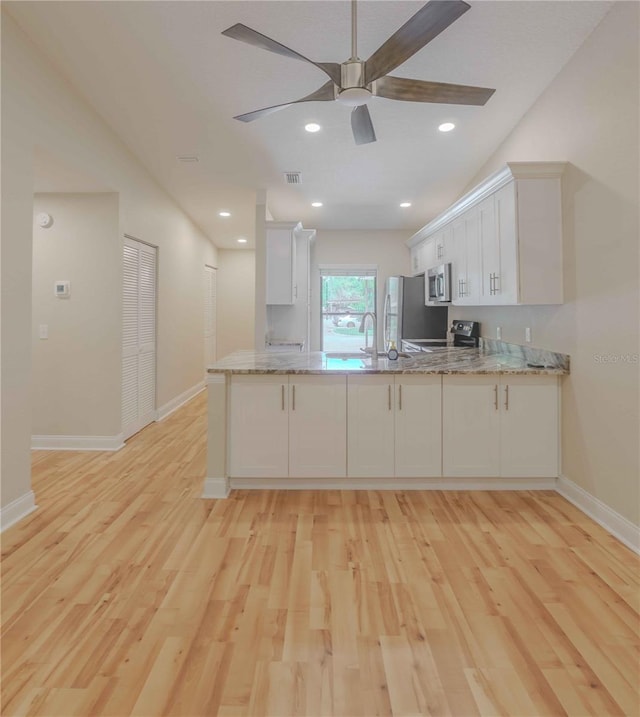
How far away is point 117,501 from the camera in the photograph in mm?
2850

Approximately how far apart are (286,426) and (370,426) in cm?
59

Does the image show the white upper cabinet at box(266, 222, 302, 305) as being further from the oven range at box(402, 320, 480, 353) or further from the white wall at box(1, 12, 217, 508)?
the oven range at box(402, 320, 480, 353)

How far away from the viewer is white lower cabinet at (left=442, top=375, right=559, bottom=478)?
2.94 meters

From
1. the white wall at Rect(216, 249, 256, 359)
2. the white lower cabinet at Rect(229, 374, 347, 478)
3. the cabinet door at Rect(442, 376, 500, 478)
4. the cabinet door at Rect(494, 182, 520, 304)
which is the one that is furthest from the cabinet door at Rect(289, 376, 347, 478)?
the white wall at Rect(216, 249, 256, 359)

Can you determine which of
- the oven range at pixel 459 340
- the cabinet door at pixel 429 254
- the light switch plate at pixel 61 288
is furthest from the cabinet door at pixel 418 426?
the light switch plate at pixel 61 288

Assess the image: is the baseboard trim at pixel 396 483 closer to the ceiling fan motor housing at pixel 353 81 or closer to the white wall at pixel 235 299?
the ceiling fan motor housing at pixel 353 81

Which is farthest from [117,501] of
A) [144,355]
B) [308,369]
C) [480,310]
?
[480,310]

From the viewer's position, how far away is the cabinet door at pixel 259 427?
2.95m

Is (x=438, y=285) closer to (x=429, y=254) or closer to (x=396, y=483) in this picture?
(x=429, y=254)

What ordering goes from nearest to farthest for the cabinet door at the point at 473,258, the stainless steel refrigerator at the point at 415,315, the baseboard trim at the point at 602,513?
the baseboard trim at the point at 602,513 → the cabinet door at the point at 473,258 → the stainless steel refrigerator at the point at 415,315

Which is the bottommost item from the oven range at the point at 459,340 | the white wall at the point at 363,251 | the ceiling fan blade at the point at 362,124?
the oven range at the point at 459,340

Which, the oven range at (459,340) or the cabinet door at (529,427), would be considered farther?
the oven range at (459,340)

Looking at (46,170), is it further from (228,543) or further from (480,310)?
(480,310)

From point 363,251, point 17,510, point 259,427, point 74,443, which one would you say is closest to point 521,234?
point 259,427
